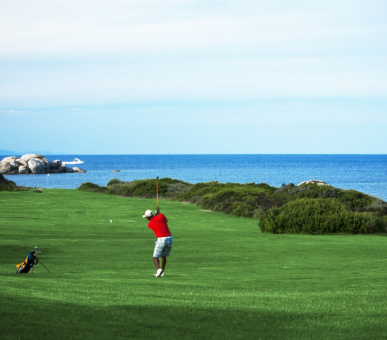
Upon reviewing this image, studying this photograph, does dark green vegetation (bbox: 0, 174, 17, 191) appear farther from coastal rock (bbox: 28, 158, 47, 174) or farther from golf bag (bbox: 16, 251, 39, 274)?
coastal rock (bbox: 28, 158, 47, 174)

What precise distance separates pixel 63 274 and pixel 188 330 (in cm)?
826

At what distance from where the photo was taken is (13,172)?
435 feet

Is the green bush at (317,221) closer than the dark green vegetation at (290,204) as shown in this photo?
Yes

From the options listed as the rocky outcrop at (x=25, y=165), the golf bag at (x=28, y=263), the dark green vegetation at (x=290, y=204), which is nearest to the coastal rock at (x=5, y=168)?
the rocky outcrop at (x=25, y=165)

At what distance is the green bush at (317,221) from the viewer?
3200 cm

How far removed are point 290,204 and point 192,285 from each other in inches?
768

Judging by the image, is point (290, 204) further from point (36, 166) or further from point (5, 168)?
point (36, 166)

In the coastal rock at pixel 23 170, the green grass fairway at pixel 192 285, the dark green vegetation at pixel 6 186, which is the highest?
the coastal rock at pixel 23 170

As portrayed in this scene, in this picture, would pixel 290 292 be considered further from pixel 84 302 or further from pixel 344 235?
pixel 344 235

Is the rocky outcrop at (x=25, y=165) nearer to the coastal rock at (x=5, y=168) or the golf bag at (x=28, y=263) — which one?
the coastal rock at (x=5, y=168)

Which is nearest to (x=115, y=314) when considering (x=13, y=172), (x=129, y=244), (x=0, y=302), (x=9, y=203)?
(x=0, y=302)

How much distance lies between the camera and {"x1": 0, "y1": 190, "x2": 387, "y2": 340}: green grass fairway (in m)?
9.55

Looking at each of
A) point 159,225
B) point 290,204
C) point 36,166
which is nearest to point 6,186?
point 290,204

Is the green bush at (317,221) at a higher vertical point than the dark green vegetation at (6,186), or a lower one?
lower
